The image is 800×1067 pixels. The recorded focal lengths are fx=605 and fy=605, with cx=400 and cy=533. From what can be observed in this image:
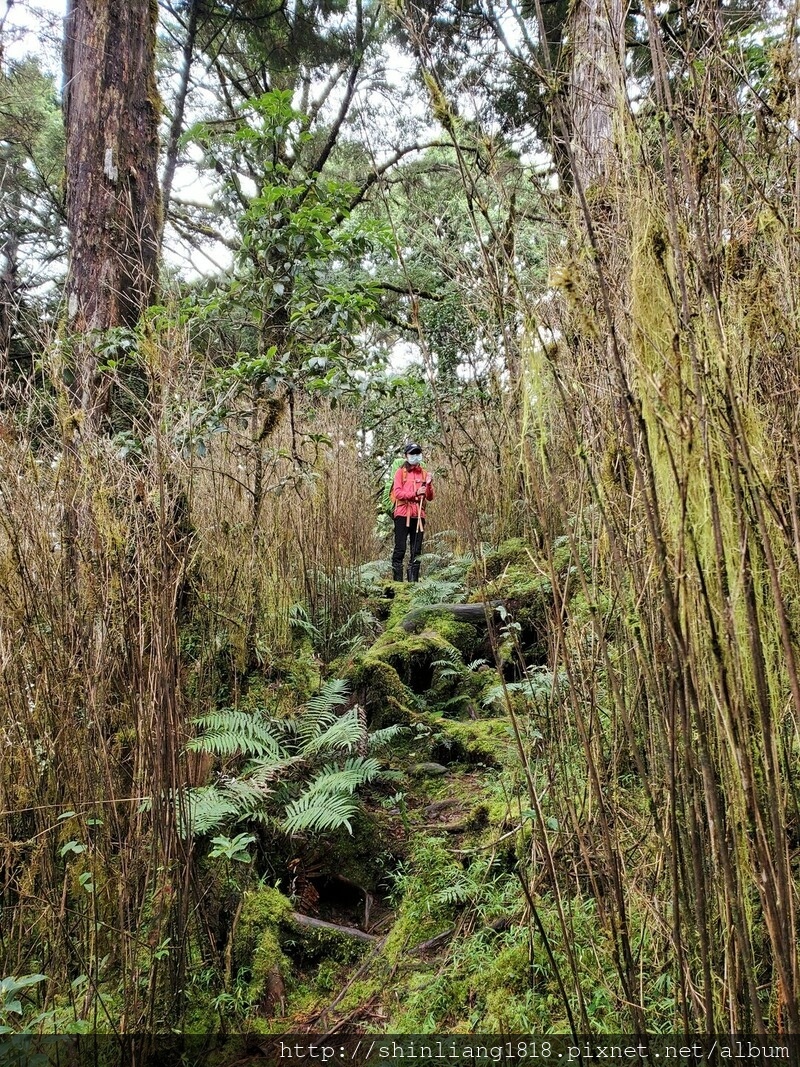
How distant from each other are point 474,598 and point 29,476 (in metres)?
→ 2.69

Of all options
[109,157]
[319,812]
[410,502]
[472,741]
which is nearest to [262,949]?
[319,812]

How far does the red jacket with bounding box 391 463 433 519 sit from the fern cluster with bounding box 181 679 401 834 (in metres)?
2.62

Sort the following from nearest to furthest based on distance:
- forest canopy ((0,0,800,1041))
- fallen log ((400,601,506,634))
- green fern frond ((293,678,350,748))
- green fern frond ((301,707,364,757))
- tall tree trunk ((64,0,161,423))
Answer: forest canopy ((0,0,800,1041))
green fern frond ((301,707,364,757))
green fern frond ((293,678,350,748))
tall tree trunk ((64,0,161,423))
fallen log ((400,601,506,634))

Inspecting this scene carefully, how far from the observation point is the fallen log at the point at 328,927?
1873 millimetres

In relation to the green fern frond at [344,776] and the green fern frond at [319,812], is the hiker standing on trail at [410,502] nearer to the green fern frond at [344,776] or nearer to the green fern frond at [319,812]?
the green fern frond at [344,776]

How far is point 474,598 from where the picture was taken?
12.6ft

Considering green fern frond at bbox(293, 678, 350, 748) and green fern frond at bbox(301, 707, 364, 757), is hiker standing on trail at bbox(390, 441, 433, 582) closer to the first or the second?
green fern frond at bbox(293, 678, 350, 748)

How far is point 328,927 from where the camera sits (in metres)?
1.90

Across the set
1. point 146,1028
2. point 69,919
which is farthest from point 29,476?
point 146,1028

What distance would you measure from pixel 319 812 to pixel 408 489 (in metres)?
3.39

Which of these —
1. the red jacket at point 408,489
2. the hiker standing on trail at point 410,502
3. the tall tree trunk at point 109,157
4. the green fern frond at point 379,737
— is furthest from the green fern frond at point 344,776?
the red jacket at point 408,489

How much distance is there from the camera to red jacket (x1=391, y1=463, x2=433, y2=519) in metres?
5.07

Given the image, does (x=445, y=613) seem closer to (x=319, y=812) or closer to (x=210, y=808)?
(x=319, y=812)

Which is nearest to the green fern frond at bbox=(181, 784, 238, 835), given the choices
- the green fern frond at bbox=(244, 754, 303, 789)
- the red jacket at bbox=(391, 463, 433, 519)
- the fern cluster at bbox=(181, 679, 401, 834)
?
the fern cluster at bbox=(181, 679, 401, 834)
